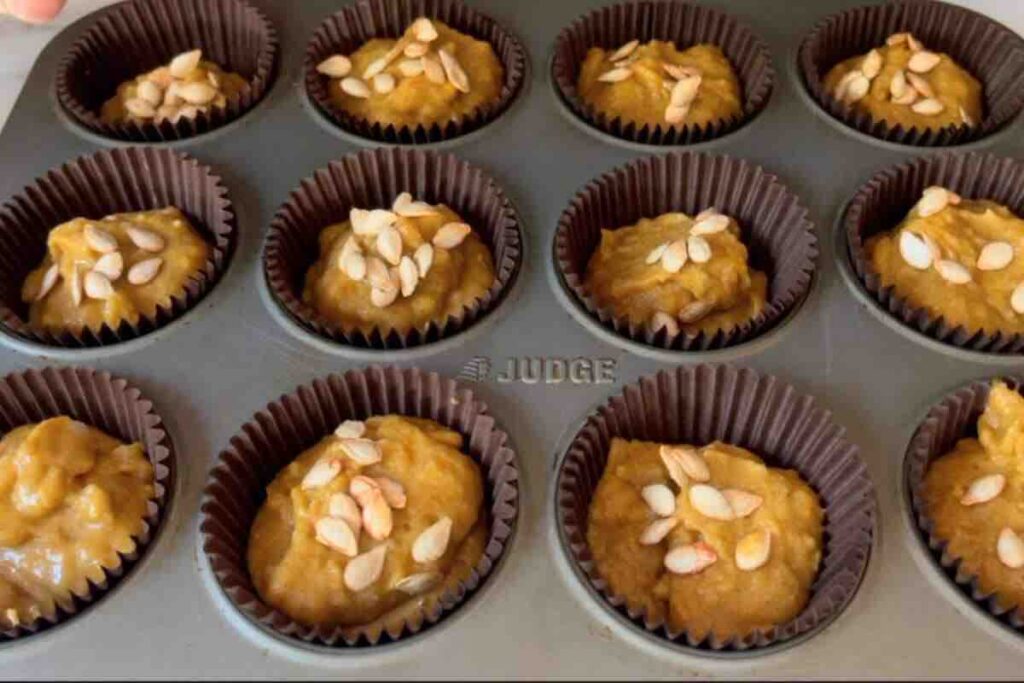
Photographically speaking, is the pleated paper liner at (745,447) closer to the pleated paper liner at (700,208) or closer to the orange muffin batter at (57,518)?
the pleated paper liner at (700,208)

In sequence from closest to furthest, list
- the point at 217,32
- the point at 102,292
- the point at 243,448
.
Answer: the point at 243,448
the point at 102,292
the point at 217,32

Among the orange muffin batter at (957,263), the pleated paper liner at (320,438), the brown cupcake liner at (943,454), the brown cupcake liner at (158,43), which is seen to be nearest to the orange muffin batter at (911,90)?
the orange muffin batter at (957,263)

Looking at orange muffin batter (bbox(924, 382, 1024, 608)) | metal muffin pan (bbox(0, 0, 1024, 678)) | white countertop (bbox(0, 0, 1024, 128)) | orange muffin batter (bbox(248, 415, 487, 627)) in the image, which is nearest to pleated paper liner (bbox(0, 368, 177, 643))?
metal muffin pan (bbox(0, 0, 1024, 678))

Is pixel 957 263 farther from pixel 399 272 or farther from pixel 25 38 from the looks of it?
pixel 25 38

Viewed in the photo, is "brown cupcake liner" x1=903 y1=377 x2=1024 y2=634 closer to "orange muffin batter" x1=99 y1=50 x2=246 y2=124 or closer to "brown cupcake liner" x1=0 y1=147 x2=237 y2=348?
"brown cupcake liner" x1=0 y1=147 x2=237 y2=348

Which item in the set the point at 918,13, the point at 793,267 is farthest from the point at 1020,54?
the point at 793,267

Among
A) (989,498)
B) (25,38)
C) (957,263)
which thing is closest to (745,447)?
(989,498)

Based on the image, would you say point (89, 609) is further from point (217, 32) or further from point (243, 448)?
point (217, 32)
